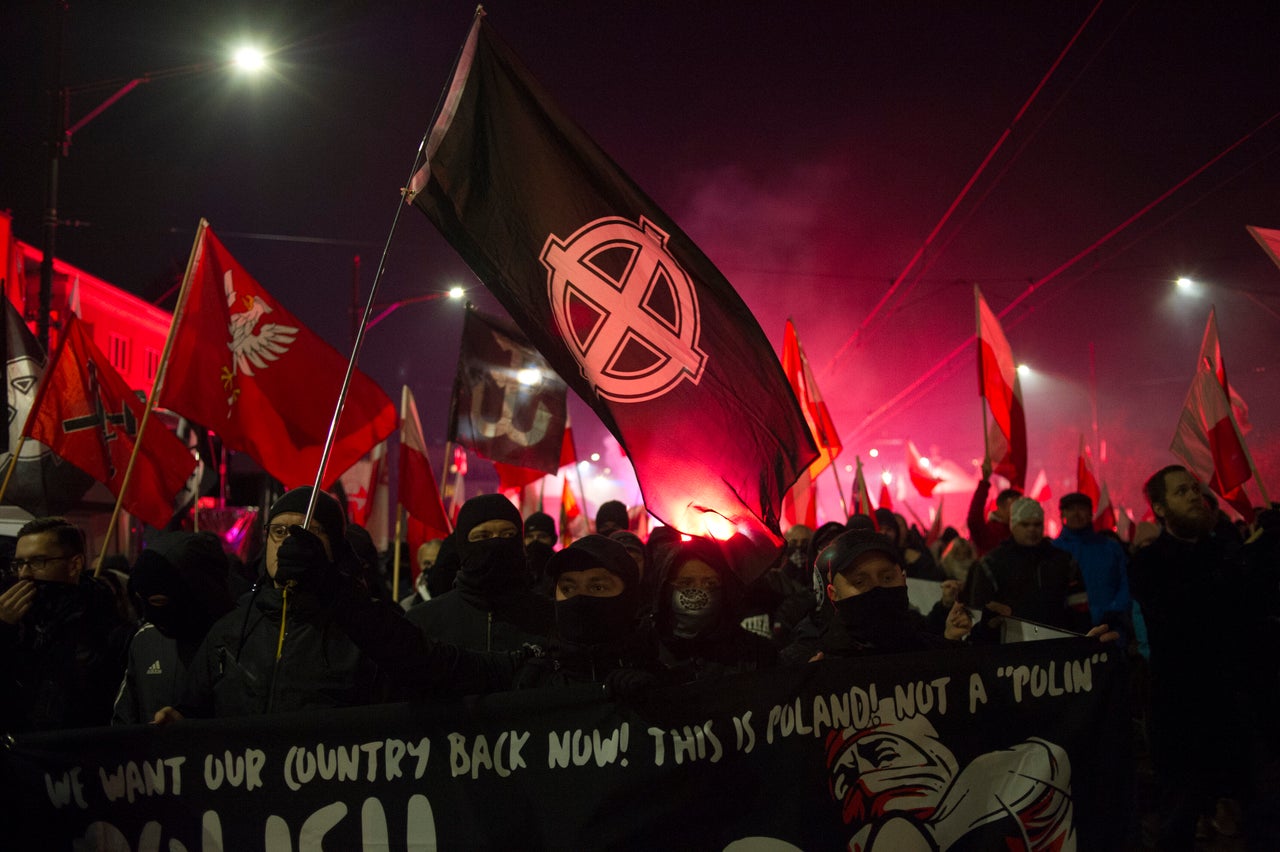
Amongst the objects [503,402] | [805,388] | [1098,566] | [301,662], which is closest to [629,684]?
[301,662]

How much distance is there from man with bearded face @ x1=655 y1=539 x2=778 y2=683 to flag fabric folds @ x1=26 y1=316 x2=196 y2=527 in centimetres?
433

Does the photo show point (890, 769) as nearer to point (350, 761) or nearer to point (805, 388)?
point (350, 761)

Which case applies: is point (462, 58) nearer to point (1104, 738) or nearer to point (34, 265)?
point (1104, 738)

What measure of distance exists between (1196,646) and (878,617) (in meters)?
2.12

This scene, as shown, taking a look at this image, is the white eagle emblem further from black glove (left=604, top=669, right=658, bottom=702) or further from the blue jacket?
the blue jacket

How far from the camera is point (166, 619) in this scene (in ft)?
13.1

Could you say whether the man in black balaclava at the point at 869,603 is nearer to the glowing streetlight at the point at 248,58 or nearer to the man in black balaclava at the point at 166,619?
the man in black balaclava at the point at 166,619

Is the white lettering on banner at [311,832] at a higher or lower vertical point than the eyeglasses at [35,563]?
lower

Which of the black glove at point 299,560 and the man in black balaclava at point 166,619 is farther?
the man in black balaclava at point 166,619

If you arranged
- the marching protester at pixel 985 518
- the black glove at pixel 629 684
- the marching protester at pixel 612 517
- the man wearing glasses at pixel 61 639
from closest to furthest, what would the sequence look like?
the black glove at pixel 629 684 → the man wearing glasses at pixel 61 639 → the marching protester at pixel 985 518 → the marching protester at pixel 612 517

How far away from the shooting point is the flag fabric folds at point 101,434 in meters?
6.82

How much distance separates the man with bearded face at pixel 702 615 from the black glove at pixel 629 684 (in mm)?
796

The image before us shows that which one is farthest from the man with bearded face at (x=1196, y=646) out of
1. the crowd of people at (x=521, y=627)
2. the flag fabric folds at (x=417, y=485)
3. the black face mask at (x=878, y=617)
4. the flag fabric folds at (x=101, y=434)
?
the flag fabric folds at (x=101, y=434)

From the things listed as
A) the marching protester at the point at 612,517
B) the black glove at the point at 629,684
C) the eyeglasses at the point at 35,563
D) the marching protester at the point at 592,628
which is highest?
the marching protester at the point at 612,517
